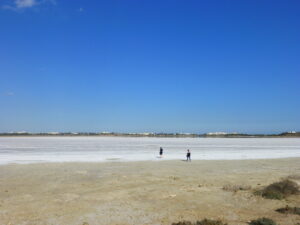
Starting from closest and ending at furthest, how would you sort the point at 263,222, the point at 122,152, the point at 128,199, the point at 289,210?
the point at 263,222 → the point at 289,210 → the point at 128,199 → the point at 122,152

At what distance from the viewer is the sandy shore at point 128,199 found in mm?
11484

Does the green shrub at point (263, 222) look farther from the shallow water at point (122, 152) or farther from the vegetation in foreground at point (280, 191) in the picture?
the shallow water at point (122, 152)

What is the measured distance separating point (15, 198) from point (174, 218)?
7.18 meters

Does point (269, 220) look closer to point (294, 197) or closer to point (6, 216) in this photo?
point (294, 197)

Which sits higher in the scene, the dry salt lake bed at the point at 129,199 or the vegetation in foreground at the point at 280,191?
the vegetation in foreground at the point at 280,191

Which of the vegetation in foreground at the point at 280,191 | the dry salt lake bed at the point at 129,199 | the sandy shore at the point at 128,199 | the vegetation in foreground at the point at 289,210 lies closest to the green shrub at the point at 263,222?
the dry salt lake bed at the point at 129,199

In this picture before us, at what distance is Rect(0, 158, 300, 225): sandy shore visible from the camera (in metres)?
11.5

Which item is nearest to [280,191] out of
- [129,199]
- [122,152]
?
[129,199]

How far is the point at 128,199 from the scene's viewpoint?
1412cm

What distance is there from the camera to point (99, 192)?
51.0 feet

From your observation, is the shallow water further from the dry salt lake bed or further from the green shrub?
the green shrub

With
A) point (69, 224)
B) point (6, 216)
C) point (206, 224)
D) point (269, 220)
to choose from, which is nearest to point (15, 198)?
point (6, 216)

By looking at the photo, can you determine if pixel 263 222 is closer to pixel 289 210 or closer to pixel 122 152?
pixel 289 210

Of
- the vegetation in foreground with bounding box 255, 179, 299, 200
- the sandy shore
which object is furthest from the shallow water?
the vegetation in foreground with bounding box 255, 179, 299, 200
